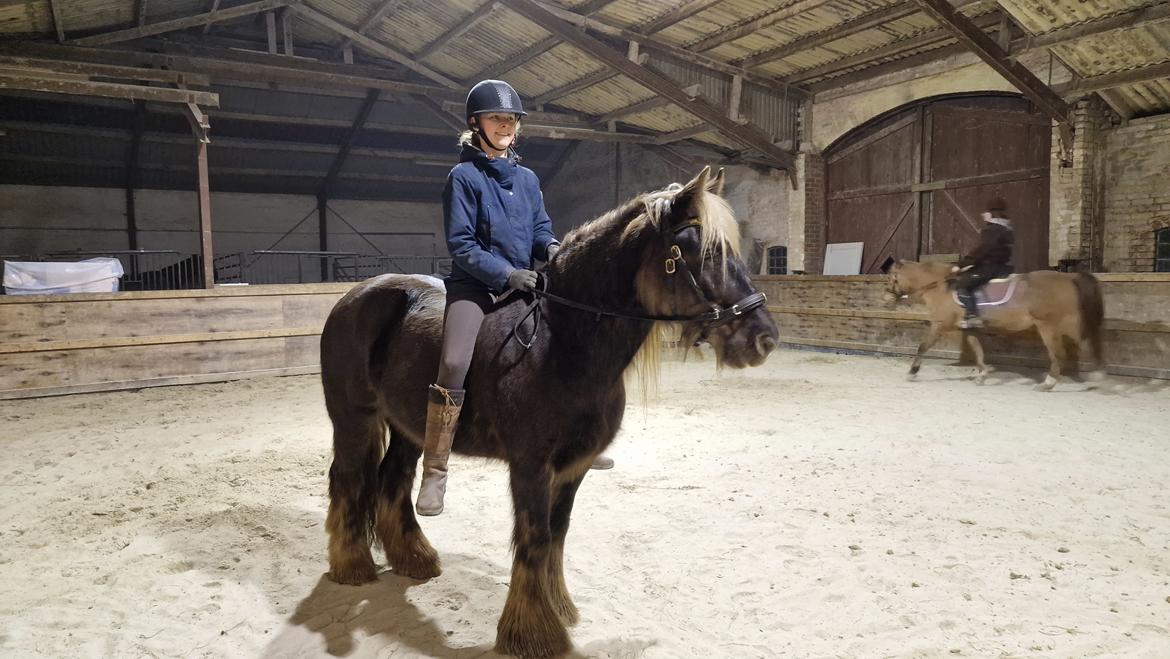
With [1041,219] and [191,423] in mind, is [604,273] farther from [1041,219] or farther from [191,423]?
[1041,219]

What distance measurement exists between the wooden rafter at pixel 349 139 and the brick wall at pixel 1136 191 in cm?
1385

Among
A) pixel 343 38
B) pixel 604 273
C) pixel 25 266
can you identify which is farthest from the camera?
pixel 343 38

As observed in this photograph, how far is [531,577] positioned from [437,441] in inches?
23.2

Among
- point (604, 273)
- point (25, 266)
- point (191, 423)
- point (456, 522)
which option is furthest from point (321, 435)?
point (25, 266)

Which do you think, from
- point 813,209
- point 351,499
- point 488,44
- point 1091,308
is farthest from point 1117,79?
point 351,499

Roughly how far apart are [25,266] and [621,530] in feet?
29.3

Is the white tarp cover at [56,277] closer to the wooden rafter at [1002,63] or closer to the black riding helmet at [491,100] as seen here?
the black riding helmet at [491,100]

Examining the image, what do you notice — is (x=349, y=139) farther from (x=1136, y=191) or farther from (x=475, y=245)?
(x=1136, y=191)

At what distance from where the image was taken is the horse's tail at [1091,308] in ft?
23.8

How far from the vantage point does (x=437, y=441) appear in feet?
7.59

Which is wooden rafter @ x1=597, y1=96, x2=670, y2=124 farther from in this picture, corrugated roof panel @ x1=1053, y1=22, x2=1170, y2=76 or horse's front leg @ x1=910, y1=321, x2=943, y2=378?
horse's front leg @ x1=910, y1=321, x2=943, y2=378

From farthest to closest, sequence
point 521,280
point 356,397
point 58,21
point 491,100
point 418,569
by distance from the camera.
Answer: point 58,21 < point 418,569 < point 356,397 < point 491,100 < point 521,280

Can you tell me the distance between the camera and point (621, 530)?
344 cm

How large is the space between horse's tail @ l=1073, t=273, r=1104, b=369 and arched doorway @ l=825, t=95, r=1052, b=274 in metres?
2.49
